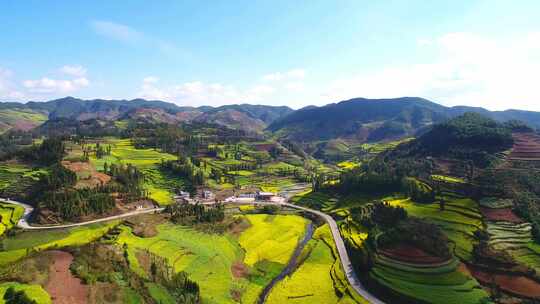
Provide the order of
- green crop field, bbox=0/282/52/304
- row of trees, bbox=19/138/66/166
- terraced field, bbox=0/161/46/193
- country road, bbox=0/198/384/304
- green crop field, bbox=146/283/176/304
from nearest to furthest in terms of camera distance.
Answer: green crop field, bbox=0/282/52/304
green crop field, bbox=146/283/176/304
country road, bbox=0/198/384/304
terraced field, bbox=0/161/46/193
row of trees, bbox=19/138/66/166

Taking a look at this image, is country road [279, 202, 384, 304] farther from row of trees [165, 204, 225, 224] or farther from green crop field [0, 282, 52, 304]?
green crop field [0, 282, 52, 304]

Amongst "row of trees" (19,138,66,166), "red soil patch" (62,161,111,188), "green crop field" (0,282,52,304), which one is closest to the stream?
"green crop field" (0,282,52,304)

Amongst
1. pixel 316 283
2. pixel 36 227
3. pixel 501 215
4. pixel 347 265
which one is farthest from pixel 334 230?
pixel 36 227

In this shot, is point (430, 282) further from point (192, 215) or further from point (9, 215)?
point (9, 215)

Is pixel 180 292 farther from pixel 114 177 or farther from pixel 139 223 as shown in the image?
pixel 114 177

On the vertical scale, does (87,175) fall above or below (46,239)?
above

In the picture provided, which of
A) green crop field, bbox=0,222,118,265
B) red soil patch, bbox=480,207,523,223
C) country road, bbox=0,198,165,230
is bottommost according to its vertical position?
country road, bbox=0,198,165,230

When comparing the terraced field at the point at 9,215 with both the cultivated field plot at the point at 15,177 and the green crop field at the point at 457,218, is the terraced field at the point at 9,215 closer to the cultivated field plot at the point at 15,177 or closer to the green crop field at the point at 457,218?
the cultivated field plot at the point at 15,177

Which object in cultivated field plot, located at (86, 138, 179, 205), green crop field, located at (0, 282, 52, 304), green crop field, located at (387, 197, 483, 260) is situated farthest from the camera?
cultivated field plot, located at (86, 138, 179, 205)

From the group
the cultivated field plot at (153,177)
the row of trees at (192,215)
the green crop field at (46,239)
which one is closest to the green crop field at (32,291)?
the green crop field at (46,239)
